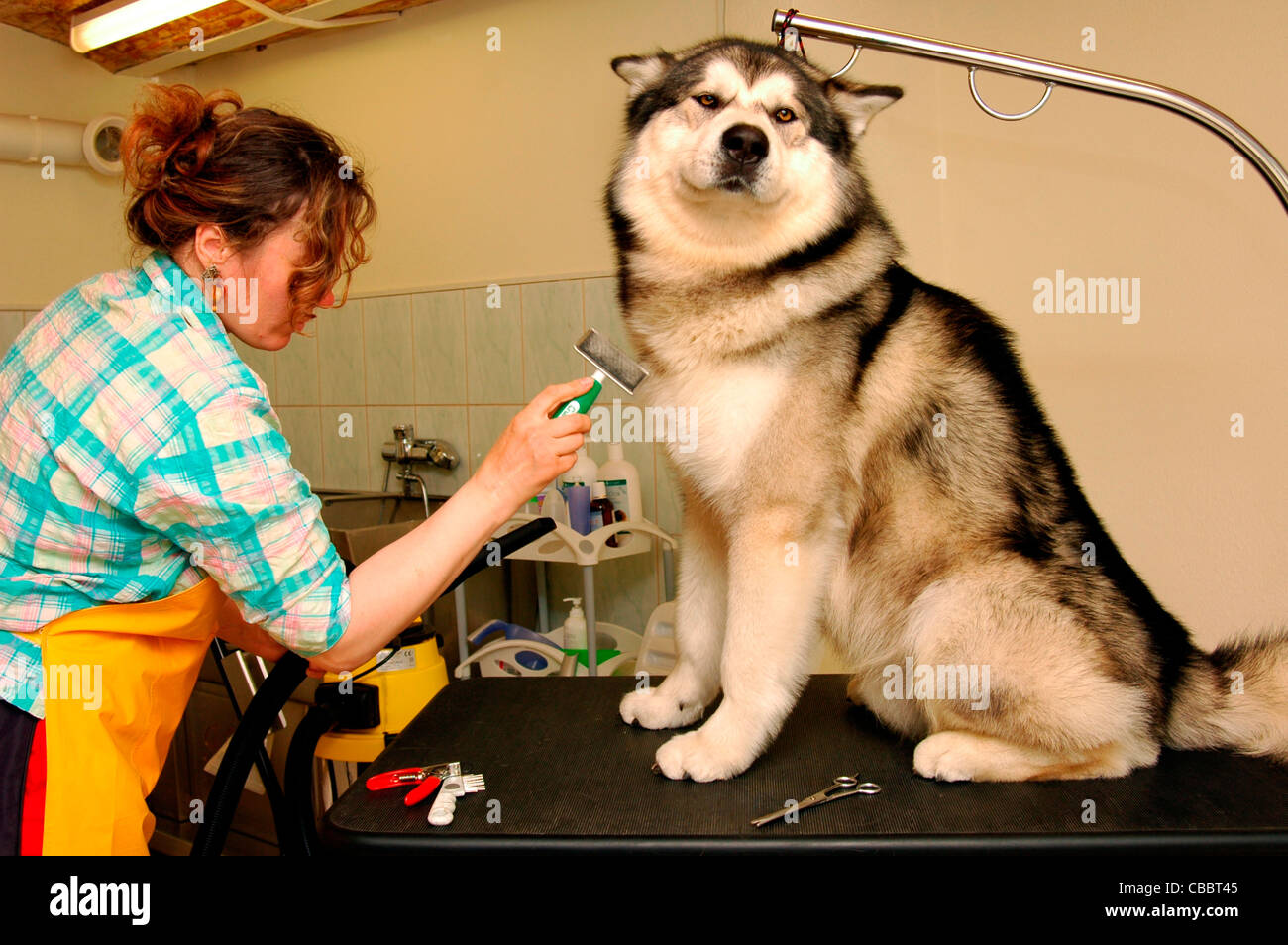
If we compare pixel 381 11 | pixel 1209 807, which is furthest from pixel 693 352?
pixel 381 11

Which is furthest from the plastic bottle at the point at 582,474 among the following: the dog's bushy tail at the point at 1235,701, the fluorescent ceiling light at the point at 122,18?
the fluorescent ceiling light at the point at 122,18

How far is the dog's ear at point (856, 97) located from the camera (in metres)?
1.50

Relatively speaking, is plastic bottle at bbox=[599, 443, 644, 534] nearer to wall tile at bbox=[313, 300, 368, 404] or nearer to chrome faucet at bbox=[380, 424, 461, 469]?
chrome faucet at bbox=[380, 424, 461, 469]

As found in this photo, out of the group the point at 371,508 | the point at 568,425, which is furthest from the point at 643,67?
the point at 371,508

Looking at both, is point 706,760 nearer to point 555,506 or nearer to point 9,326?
point 555,506

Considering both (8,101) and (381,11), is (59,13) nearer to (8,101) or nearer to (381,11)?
(8,101)

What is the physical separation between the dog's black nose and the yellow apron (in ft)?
3.21

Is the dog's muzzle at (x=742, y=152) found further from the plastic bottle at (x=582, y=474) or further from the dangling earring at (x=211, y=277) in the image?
the plastic bottle at (x=582, y=474)

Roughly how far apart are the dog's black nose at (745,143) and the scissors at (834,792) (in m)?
0.92

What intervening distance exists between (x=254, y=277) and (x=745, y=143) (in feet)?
2.39

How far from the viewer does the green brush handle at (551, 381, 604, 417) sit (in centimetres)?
130

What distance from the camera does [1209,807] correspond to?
118cm

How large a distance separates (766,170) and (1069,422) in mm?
1385
